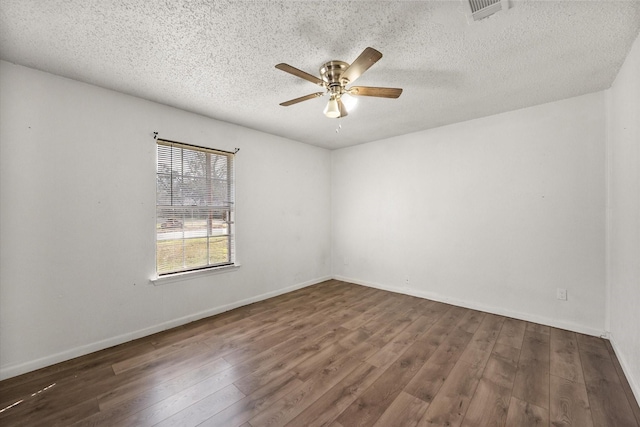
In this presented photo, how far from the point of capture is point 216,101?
9.16 ft

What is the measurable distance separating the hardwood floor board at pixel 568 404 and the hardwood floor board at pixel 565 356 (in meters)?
0.10

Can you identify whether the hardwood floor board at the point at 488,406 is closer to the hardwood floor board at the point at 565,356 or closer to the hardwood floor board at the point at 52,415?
the hardwood floor board at the point at 565,356

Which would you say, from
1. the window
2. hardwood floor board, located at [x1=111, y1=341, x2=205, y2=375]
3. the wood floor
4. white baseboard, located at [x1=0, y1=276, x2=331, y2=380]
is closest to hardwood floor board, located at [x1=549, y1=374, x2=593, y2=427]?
the wood floor

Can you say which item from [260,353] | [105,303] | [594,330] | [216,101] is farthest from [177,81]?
[594,330]

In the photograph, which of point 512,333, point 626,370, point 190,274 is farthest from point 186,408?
point 626,370

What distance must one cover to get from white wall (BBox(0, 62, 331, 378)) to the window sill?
7cm

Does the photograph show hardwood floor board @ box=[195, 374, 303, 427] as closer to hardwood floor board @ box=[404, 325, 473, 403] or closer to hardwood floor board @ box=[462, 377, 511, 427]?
hardwood floor board @ box=[404, 325, 473, 403]

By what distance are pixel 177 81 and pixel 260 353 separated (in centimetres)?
261

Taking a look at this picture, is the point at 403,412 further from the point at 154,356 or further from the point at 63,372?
the point at 63,372

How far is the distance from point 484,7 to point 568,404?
102 inches

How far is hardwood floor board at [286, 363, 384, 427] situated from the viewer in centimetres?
158

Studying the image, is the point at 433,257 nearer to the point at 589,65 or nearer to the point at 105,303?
the point at 589,65

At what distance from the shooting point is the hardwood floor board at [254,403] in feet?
5.20

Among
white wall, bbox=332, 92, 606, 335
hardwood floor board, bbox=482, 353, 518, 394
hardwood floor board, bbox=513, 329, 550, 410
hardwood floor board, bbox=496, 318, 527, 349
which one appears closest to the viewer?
hardwood floor board, bbox=513, 329, 550, 410
